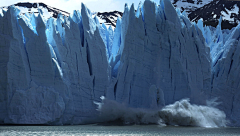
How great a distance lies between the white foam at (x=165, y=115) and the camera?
56.5ft

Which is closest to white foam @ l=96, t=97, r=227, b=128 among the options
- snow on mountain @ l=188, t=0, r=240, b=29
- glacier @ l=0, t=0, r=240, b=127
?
glacier @ l=0, t=0, r=240, b=127

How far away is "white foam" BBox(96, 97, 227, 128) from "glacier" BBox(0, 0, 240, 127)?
0.05 metres

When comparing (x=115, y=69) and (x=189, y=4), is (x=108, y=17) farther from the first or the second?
(x=115, y=69)

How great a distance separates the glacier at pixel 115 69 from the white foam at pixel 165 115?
0.05m

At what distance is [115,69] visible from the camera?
18547 mm

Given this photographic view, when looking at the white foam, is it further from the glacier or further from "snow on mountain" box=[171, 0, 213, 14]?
"snow on mountain" box=[171, 0, 213, 14]

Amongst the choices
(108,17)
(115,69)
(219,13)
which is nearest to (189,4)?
(219,13)

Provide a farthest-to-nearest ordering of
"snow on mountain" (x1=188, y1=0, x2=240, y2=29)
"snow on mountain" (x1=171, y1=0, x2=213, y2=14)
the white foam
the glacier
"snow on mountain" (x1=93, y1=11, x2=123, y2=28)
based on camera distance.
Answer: "snow on mountain" (x1=171, y1=0, x2=213, y2=14) → "snow on mountain" (x1=93, y1=11, x2=123, y2=28) → "snow on mountain" (x1=188, y1=0, x2=240, y2=29) → the white foam → the glacier

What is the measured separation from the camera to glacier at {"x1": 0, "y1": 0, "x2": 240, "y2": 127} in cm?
1593

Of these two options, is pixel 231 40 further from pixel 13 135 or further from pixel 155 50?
pixel 13 135

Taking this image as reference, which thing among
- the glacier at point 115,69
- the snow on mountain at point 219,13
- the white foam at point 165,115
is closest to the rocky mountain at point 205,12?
the snow on mountain at point 219,13

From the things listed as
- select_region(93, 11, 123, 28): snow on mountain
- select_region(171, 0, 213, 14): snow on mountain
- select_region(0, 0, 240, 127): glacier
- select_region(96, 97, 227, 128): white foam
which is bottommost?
select_region(96, 97, 227, 128): white foam

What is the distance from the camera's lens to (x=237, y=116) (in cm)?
1870

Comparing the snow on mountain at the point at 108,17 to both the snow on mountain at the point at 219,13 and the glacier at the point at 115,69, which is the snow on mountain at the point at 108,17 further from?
the glacier at the point at 115,69
